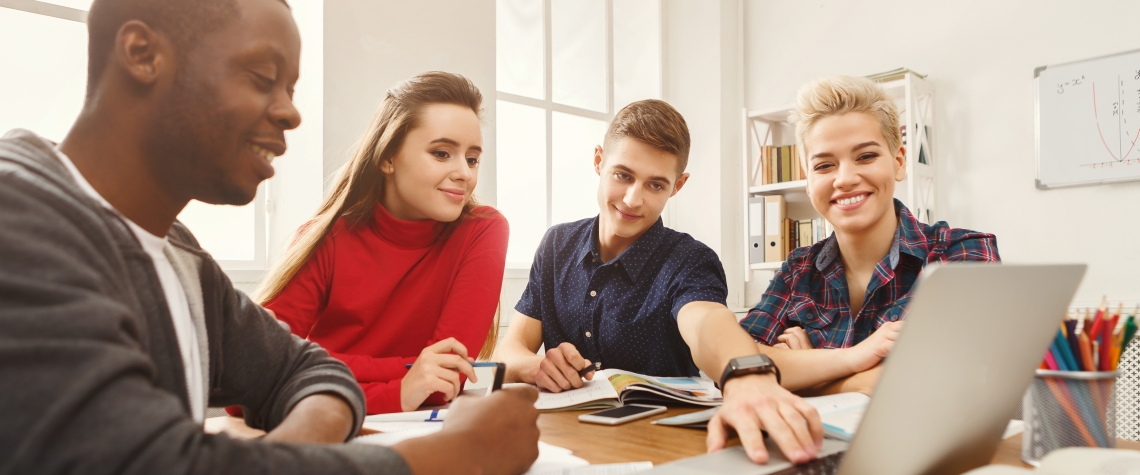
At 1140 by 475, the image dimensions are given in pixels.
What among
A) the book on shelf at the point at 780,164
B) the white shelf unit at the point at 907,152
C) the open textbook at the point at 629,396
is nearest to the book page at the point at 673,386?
the open textbook at the point at 629,396

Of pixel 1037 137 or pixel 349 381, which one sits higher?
pixel 1037 137

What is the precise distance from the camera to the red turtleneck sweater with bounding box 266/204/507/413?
1431mm

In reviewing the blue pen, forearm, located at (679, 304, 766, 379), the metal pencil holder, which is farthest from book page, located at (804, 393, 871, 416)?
the blue pen

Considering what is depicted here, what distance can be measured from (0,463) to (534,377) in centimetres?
109

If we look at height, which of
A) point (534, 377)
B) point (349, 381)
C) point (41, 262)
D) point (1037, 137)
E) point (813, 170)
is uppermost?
point (1037, 137)

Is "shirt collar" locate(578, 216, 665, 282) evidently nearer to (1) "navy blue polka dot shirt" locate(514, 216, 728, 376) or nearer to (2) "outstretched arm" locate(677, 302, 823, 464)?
(1) "navy blue polka dot shirt" locate(514, 216, 728, 376)

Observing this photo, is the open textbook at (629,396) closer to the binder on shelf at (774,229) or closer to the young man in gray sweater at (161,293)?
the young man in gray sweater at (161,293)

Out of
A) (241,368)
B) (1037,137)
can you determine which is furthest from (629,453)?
(1037,137)

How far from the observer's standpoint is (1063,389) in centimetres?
69

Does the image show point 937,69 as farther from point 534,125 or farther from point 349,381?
point 349,381

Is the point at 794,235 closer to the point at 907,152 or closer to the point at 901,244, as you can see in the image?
the point at 907,152

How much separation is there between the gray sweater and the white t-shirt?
3cm

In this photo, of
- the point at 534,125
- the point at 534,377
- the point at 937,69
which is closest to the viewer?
the point at 534,377

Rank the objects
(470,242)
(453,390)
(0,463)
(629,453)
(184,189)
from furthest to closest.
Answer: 1. (470,242)
2. (453,390)
3. (629,453)
4. (184,189)
5. (0,463)
